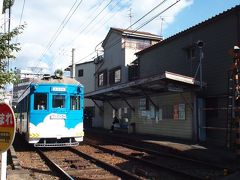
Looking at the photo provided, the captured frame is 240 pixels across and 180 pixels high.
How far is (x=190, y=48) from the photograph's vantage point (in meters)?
23.5

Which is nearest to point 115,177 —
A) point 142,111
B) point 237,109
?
point 237,109

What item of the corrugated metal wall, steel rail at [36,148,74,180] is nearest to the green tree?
steel rail at [36,148,74,180]

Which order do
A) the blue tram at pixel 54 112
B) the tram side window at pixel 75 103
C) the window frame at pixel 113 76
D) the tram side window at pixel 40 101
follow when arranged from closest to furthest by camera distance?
1. the blue tram at pixel 54 112
2. the tram side window at pixel 40 101
3. the tram side window at pixel 75 103
4. the window frame at pixel 113 76

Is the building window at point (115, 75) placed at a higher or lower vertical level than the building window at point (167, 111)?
higher

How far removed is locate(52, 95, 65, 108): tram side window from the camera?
709 inches

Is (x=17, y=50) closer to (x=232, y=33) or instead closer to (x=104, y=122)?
(x=232, y=33)

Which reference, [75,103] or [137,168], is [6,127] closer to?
[137,168]

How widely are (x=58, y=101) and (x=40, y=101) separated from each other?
2.54 ft

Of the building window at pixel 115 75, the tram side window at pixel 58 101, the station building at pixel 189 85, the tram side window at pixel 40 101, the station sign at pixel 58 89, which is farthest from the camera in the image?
the building window at pixel 115 75

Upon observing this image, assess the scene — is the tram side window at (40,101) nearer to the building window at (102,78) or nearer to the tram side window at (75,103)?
the tram side window at (75,103)

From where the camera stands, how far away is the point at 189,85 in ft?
68.9

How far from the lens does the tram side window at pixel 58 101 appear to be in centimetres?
1802

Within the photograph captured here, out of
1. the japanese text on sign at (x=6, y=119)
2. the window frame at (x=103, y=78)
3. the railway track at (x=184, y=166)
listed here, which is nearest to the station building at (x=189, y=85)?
the railway track at (x=184, y=166)

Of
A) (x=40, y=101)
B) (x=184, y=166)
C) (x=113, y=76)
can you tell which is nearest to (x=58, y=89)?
(x=40, y=101)
